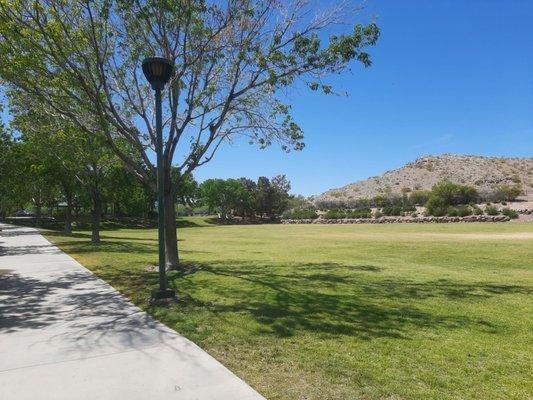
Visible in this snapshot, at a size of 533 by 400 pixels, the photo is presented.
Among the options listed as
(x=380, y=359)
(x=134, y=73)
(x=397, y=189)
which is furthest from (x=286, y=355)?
(x=397, y=189)

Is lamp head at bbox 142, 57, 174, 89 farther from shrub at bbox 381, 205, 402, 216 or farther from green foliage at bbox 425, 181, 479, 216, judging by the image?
shrub at bbox 381, 205, 402, 216

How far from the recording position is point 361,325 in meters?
6.56

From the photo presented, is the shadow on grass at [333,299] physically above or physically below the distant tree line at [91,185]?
below

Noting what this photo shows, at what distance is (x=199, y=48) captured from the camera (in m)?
12.0

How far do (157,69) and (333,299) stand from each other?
17.2 ft

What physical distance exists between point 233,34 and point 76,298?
7.69 meters

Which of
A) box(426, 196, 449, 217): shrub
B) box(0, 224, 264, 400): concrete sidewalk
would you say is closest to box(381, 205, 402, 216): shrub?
box(426, 196, 449, 217): shrub

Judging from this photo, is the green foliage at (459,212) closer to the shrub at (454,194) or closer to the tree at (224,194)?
the shrub at (454,194)

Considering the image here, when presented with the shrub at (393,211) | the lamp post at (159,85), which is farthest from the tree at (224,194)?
the lamp post at (159,85)

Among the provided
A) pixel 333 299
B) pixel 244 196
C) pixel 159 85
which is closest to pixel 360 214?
A: pixel 244 196

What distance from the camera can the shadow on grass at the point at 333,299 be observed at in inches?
257

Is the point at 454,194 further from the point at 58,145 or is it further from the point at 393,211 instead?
the point at 58,145

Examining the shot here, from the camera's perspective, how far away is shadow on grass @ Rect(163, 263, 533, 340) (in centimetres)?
Result: 652

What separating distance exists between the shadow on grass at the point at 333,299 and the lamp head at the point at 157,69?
3.98 m
